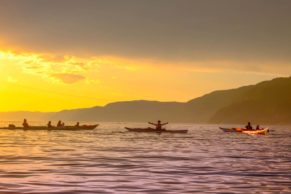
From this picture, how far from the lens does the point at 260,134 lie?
406 feet

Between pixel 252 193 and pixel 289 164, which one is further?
pixel 289 164

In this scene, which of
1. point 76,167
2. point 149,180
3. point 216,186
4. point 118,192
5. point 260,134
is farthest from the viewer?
point 260,134

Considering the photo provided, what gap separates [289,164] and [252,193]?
1772 centimetres

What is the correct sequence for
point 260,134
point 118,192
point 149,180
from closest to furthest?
point 118,192 < point 149,180 < point 260,134

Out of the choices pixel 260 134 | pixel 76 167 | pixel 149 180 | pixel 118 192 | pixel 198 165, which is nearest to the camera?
pixel 118 192

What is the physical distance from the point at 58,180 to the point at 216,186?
876cm

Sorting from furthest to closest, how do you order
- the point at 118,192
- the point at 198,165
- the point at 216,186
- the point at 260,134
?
the point at 260,134
the point at 198,165
the point at 216,186
the point at 118,192

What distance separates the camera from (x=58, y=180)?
27.4 metres

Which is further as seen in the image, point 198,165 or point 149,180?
point 198,165

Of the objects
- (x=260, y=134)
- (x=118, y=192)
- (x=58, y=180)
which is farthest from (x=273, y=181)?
(x=260, y=134)

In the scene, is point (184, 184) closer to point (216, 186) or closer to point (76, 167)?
point (216, 186)

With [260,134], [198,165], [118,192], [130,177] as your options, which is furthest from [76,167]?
[260,134]

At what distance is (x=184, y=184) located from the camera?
26.8 metres

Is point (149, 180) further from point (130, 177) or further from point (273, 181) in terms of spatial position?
point (273, 181)
